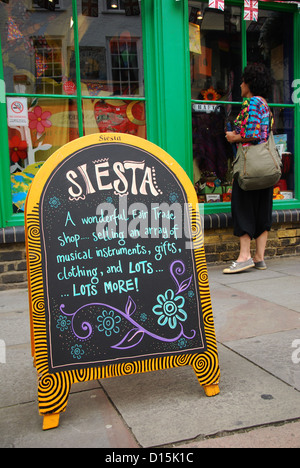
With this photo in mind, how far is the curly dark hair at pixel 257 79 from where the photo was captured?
15.0 feet

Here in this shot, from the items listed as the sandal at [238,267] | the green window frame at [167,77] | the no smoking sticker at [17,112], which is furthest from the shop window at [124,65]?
the sandal at [238,267]

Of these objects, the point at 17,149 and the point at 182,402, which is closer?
the point at 182,402

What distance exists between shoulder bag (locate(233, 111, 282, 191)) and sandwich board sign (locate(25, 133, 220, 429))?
238 centimetres

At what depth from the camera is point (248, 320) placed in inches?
131

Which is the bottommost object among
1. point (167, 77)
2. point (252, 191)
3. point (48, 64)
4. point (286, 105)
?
point (252, 191)

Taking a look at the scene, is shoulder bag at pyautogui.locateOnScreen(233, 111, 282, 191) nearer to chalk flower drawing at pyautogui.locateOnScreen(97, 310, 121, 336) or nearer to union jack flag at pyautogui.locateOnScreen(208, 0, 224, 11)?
union jack flag at pyautogui.locateOnScreen(208, 0, 224, 11)

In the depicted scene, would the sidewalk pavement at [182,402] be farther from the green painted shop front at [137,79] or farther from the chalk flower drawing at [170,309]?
the green painted shop front at [137,79]

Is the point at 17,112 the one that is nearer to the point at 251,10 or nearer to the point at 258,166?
the point at 258,166

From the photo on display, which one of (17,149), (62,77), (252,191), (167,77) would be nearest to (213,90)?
(167,77)

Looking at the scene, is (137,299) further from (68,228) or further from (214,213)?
(214,213)

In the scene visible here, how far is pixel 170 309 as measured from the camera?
2217 mm

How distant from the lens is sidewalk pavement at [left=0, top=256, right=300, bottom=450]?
1.86m

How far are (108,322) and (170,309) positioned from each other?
0.32 meters
